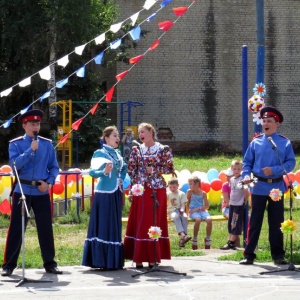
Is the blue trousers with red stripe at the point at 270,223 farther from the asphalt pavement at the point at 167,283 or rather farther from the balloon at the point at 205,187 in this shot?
the balloon at the point at 205,187

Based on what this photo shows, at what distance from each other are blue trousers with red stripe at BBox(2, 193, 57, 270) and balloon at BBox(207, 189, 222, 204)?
7511 mm

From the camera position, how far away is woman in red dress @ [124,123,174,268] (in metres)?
9.49

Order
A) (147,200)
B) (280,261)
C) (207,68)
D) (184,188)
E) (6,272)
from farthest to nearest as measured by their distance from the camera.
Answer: (207,68)
(184,188)
(280,261)
(147,200)
(6,272)

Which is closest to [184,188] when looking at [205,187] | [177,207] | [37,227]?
[205,187]

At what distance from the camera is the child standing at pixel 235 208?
38.4 feet

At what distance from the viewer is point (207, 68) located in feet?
102

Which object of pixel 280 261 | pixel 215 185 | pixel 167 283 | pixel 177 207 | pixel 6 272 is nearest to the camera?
pixel 167 283

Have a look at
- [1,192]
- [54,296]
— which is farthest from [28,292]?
[1,192]

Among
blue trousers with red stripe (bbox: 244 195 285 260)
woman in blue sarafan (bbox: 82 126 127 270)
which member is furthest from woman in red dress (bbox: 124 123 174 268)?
blue trousers with red stripe (bbox: 244 195 285 260)

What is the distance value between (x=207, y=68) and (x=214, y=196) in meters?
15.1

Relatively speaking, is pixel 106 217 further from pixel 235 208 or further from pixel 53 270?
pixel 235 208

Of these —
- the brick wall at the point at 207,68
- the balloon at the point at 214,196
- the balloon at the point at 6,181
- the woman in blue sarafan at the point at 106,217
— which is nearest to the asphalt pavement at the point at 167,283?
the woman in blue sarafan at the point at 106,217

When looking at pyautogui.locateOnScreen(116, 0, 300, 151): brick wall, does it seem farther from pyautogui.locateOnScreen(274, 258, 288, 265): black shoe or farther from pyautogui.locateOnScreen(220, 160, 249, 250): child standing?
pyautogui.locateOnScreen(274, 258, 288, 265): black shoe

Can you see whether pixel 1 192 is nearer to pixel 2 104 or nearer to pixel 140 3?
pixel 2 104
